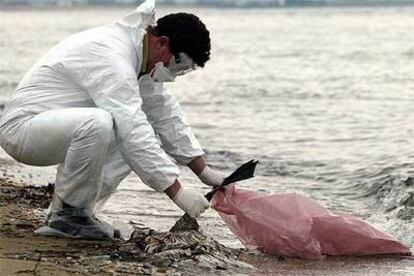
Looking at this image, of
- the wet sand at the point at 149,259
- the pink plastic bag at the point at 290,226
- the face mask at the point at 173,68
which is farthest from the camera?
the pink plastic bag at the point at 290,226

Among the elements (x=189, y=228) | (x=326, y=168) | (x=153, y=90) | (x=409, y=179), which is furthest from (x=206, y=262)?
(x=326, y=168)

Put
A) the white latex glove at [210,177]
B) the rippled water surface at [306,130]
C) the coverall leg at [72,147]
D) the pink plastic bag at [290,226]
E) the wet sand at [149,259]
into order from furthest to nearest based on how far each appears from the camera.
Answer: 1. the rippled water surface at [306,130]
2. the white latex glove at [210,177]
3. the pink plastic bag at [290,226]
4. the coverall leg at [72,147]
5. the wet sand at [149,259]

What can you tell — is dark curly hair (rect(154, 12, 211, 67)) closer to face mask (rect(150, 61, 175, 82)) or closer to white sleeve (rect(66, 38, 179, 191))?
face mask (rect(150, 61, 175, 82))

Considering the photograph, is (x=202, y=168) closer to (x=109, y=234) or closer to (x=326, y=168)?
(x=109, y=234)

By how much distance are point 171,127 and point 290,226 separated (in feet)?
3.03

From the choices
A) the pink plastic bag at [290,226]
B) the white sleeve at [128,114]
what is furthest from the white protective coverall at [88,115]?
the pink plastic bag at [290,226]

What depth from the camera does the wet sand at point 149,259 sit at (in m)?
4.36

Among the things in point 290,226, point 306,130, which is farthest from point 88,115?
point 306,130

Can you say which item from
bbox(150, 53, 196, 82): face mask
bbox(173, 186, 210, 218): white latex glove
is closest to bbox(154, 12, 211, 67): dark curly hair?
bbox(150, 53, 196, 82): face mask

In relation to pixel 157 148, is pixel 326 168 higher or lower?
lower

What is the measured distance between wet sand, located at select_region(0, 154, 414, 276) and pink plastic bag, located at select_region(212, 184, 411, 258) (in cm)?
7

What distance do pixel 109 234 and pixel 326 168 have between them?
19.3 ft

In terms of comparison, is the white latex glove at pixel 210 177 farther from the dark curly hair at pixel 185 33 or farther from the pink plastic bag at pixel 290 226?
the dark curly hair at pixel 185 33

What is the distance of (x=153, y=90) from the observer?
17.1 ft
